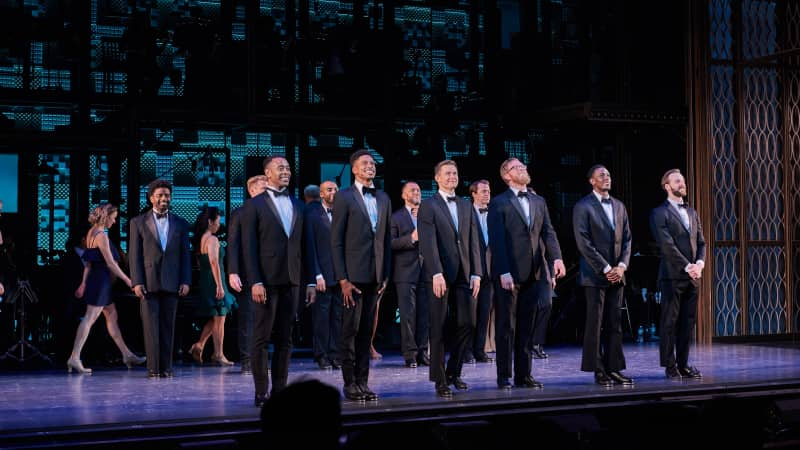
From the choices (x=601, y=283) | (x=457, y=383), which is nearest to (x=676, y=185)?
(x=601, y=283)

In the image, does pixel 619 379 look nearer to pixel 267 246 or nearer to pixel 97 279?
pixel 267 246

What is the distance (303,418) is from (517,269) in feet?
18.1

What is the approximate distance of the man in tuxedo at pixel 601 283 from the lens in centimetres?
855

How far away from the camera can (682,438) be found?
4.73m

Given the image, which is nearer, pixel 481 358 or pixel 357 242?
pixel 357 242

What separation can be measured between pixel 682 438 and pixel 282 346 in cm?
348

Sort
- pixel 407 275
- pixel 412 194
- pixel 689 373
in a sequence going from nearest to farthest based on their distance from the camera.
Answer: pixel 689 373
pixel 407 275
pixel 412 194

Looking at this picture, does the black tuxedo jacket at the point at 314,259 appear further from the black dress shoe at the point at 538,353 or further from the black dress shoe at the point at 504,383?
the black dress shoe at the point at 538,353

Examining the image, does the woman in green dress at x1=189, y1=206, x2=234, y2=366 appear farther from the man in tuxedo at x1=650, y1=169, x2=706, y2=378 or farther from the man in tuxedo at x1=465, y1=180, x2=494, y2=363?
the man in tuxedo at x1=650, y1=169, x2=706, y2=378

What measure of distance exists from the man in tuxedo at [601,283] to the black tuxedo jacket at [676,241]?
58 cm

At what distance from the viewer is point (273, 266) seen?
7445 mm

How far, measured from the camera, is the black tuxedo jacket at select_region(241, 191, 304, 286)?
7445 mm

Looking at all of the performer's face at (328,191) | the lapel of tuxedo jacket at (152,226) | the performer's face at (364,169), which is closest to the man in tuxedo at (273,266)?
the performer's face at (364,169)

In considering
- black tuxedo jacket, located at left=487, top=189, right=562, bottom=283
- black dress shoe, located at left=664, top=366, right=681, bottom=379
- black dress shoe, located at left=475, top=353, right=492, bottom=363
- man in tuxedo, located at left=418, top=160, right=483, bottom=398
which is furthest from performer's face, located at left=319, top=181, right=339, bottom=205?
black dress shoe, located at left=664, top=366, right=681, bottom=379
